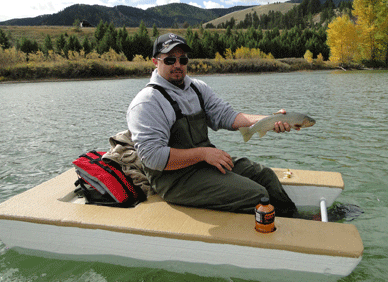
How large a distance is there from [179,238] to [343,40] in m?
63.1

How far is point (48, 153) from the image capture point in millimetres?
8883

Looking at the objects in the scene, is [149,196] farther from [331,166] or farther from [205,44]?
[205,44]

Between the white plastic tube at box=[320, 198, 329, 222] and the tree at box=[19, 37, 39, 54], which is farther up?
the tree at box=[19, 37, 39, 54]

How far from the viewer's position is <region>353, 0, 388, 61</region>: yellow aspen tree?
5294cm

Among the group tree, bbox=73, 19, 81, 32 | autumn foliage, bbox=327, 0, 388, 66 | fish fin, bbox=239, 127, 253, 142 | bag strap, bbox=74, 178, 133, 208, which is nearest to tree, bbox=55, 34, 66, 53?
Answer: tree, bbox=73, 19, 81, 32

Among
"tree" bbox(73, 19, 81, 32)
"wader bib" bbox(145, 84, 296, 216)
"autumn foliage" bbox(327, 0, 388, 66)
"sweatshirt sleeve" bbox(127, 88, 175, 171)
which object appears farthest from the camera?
"tree" bbox(73, 19, 81, 32)

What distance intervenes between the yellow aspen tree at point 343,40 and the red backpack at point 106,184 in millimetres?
61752

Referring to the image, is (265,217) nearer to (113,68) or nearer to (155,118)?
(155,118)

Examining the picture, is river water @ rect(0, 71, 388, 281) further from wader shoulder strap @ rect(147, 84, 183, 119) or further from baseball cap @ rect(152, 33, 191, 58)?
baseball cap @ rect(152, 33, 191, 58)

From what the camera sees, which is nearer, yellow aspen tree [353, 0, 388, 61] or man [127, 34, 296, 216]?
man [127, 34, 296, 216]

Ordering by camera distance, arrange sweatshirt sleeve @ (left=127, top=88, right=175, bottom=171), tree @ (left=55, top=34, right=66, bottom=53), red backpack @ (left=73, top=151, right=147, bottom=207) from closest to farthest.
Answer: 1. sweatshirt sleeve @ (left=127, top=88, right=175, bottom=171)
2. red backpack @ (left=73, top=151, right=147, bottom=207)
3. tree @ (left=55, top=34, right=66, bottom=53)

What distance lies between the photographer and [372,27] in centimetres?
5309

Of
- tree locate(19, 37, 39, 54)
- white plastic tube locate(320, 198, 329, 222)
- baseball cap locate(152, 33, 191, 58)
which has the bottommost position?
white plastic tube locate(320, 198, 329, 222)

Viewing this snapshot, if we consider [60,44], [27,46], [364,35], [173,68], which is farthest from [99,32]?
[173,68]
